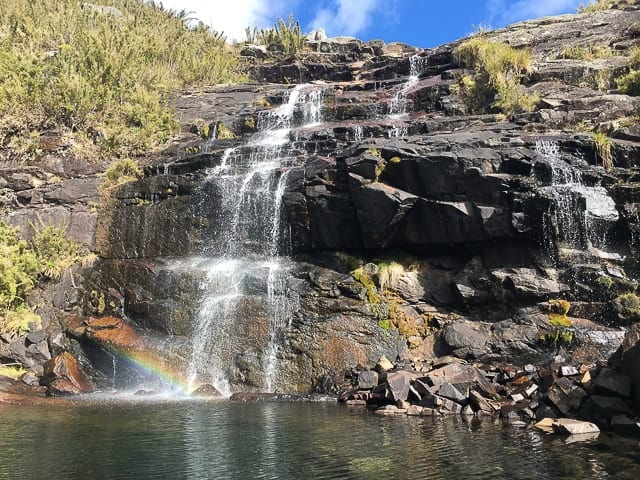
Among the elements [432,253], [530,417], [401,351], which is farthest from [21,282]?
[530,417]

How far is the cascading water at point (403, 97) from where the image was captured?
23.6 metres

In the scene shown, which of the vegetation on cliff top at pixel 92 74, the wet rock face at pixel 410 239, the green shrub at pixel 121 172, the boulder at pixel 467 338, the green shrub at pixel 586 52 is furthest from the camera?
the green shrub at pixel 586 52

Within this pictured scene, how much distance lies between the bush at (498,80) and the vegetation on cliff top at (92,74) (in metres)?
16.3

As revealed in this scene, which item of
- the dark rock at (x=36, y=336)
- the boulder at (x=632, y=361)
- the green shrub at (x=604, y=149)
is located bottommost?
the boulder at (x=632, y=361)

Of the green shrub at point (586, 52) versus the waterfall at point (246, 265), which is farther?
the green shrub at point (586, 52)

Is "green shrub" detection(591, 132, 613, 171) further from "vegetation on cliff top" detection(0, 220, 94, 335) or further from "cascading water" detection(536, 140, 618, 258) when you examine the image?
"vegetation on cliff top" detection(0, 220, 94, 335)

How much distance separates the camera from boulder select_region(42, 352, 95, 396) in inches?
626

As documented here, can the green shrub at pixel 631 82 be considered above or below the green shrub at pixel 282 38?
below

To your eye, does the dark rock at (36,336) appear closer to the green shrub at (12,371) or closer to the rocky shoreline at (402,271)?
the rocky shoreline at (402,271)

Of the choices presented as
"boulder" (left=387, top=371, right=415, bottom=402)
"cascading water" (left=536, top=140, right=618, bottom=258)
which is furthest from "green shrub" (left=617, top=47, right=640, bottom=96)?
"boulder" (left=387, top=371, right=415, bottom=402)

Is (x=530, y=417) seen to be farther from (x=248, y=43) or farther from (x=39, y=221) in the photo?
(x=248, y=43)

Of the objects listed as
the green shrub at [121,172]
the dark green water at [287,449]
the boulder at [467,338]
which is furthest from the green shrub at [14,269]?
the boulder at [467,338]

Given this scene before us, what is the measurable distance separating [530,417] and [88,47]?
1127 inches

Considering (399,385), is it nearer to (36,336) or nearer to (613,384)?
(613,384)
